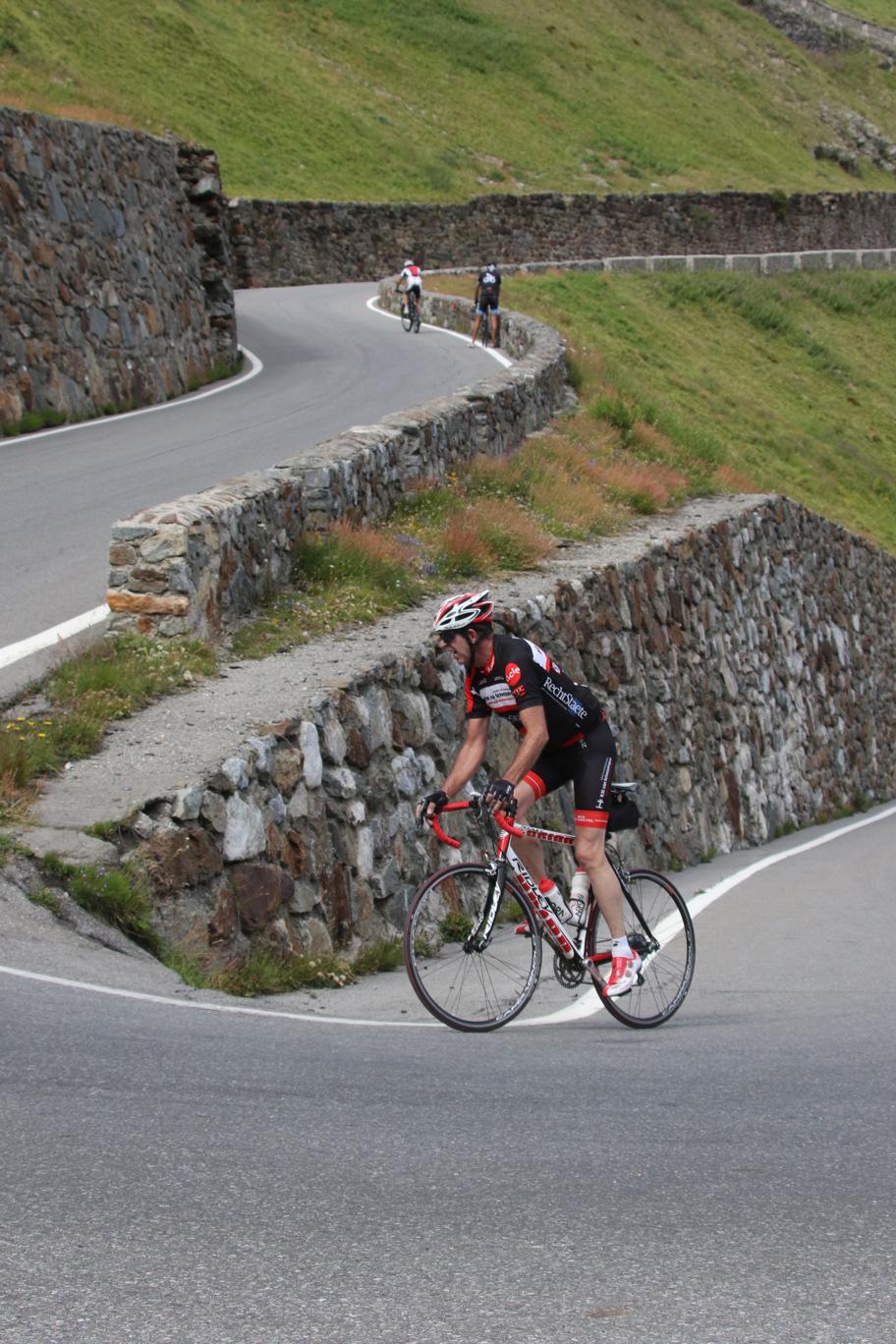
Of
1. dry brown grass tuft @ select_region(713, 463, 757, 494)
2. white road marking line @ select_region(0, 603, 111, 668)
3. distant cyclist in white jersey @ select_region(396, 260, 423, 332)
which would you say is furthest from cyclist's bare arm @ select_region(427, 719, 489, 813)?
distant cyclist in white jersey @ select_region(396, 260, 423, 332)

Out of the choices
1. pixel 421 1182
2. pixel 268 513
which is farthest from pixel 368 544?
pixel 421 1182

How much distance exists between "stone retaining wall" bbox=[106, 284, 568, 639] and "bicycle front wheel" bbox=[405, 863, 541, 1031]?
3.52m

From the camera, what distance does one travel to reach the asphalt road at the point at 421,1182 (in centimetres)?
379

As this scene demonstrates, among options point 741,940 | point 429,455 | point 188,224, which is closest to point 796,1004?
point 741,940

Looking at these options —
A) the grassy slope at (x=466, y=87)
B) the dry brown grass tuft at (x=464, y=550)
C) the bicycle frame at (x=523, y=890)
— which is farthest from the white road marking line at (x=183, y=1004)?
the grassy slope at (x=466, y=87)

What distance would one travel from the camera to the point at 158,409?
24.8 metres

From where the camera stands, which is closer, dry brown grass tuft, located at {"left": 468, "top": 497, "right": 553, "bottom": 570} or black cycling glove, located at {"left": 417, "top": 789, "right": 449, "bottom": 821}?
black cycling glove, located at {"left": 417, "top": 789, "right": 449, "bottom": 821}

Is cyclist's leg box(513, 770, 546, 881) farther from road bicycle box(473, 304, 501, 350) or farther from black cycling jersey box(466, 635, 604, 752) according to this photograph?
road bicycle box(473, 304, 501, 350)

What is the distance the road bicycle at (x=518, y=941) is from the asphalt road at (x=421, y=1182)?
9.5 inches

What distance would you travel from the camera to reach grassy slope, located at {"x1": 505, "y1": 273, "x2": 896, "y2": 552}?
3409cm

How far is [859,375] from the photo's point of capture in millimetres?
46594

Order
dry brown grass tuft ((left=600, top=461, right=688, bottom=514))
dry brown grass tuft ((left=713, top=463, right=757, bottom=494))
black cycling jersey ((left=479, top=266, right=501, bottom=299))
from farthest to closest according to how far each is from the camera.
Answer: black cycling jersey ((left=479, top=266, right=501, bottom=299)) → dry brown grass tuft ((left=713, top=463, right=757, bottom=494)) → dry brown grass tuft ((left=600, top=461, right=688, bottom=514))

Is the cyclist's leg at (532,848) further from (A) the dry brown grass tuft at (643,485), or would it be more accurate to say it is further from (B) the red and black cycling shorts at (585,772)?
(A) the dry brown grass tuft at (643,485)

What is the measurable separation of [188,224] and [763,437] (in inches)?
532
